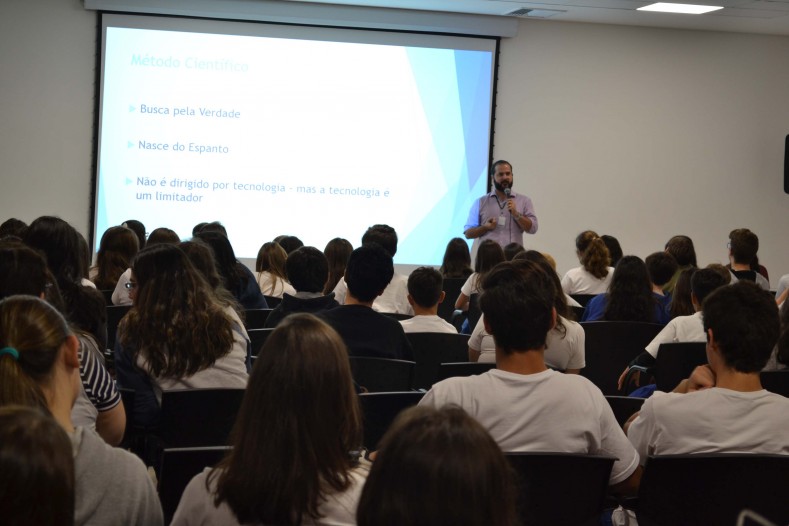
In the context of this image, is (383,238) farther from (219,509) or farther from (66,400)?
(219,509)

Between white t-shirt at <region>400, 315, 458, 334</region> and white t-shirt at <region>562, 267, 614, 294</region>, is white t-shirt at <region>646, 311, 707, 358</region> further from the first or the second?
white t-shirt at <region>562, 267, 614, 294</region>

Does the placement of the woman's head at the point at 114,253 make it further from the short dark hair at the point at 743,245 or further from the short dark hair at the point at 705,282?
the short dark hair at the point at 743,245

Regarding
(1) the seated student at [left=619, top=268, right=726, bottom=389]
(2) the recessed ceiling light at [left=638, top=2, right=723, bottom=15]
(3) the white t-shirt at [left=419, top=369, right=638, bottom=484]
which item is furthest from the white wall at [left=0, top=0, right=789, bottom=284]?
(3) the white t-shirt at [left=419, top=369, right=638, bottom=484]

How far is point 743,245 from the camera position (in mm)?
6410

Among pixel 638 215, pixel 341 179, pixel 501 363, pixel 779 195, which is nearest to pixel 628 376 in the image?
pixel 501 363

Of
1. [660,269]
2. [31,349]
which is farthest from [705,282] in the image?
[31,349]

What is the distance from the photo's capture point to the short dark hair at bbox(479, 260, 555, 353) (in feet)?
8.23

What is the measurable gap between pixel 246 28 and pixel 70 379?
7685 millimetres

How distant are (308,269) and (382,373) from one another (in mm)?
1284

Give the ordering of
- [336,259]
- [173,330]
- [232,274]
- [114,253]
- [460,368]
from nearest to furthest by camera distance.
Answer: [173,330]
[460,368]
[232,274]
[114,253]
[336,259]

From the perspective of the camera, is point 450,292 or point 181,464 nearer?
point 181,464

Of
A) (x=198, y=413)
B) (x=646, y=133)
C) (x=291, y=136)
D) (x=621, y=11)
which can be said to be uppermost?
(x=621, y=11)

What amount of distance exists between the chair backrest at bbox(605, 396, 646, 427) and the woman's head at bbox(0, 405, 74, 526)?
217 centimetres

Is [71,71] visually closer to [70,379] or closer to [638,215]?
[638,215]
